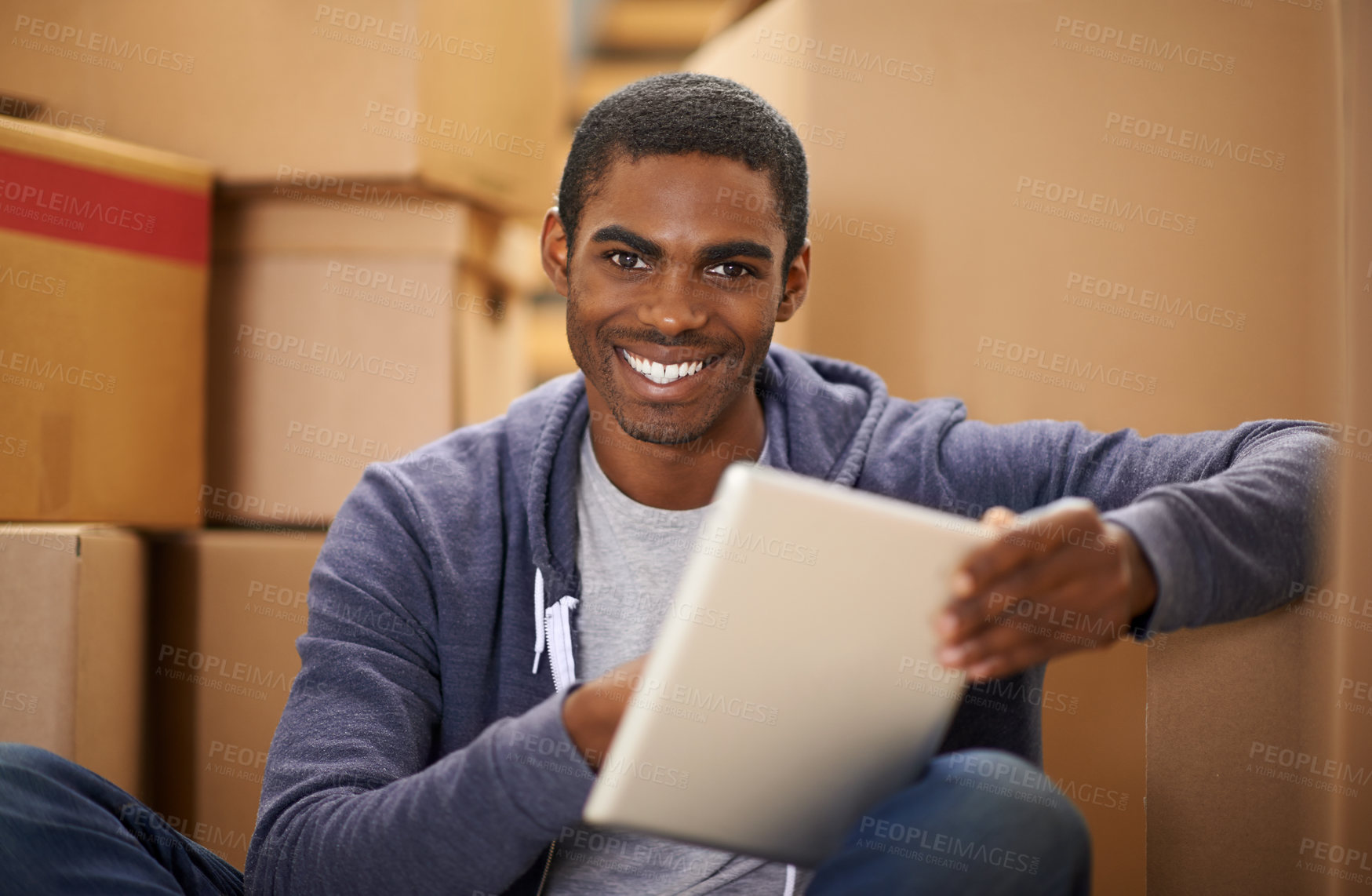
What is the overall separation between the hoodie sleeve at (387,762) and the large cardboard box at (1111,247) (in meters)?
0.46

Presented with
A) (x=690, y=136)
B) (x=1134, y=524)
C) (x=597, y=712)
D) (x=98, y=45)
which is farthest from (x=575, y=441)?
(x=98, y=45)

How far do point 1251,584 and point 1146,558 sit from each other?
0.11 m

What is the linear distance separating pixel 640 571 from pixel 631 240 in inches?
12.0

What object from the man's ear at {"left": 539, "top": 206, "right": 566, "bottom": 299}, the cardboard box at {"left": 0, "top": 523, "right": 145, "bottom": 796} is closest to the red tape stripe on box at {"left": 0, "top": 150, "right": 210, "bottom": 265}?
the cardboard box at {"left": 0, "top": 523, "right": 145, "bottom": 796}

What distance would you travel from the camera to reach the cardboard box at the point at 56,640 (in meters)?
1.16

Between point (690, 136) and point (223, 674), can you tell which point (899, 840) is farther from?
point (223, 674)

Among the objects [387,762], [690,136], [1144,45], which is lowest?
[387,762]

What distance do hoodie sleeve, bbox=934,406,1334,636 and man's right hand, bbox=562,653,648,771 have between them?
1.14 feet

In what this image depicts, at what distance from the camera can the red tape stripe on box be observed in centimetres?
117

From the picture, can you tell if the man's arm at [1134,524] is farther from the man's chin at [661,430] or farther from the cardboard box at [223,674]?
the cardboard box at [223,674]

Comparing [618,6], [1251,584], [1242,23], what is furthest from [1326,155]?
[618,6]

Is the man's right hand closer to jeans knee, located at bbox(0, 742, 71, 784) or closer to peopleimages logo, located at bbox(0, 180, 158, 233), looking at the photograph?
jeans knee, located at bbox(0, 742, 71, 784)

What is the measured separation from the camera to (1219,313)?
1064mm

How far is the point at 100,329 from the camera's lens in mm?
1239
